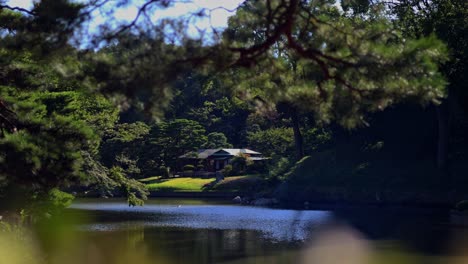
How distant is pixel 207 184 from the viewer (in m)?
41.6

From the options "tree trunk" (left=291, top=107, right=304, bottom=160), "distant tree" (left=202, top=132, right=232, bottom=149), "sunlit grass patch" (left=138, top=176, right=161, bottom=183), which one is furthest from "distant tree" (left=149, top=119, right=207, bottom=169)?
"tree trunk" (left=291, top=107, right=304, bottom=160)

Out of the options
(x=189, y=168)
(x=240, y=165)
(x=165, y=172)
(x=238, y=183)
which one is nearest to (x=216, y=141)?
(x=189, y=168)

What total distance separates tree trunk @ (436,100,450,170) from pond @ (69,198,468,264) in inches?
177

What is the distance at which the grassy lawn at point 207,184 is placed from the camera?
39312 mm

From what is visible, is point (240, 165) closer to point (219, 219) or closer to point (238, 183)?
point (238, 183)

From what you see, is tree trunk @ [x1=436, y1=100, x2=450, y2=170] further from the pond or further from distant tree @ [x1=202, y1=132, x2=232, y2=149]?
distant tree @ [x1=202, y1=132, x2=232, y2=149]

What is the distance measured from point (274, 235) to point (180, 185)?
24.0 m

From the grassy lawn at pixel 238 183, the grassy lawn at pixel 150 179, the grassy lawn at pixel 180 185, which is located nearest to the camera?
the grassy lawn at pixel 238 183

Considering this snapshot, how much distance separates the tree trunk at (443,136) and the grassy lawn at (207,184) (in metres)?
11.9

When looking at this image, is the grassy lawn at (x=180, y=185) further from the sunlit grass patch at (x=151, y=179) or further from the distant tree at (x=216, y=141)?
the distant tree at (x=216, y=141)

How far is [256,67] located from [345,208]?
23.4 m

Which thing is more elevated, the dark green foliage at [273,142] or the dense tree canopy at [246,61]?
the dark green foliage at [273,142]

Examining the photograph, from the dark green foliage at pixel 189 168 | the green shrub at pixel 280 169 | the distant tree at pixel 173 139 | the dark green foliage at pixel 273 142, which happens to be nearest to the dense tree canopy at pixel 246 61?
the green shrub at pixel 280 169

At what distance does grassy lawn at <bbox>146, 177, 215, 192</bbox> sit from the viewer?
135ft
